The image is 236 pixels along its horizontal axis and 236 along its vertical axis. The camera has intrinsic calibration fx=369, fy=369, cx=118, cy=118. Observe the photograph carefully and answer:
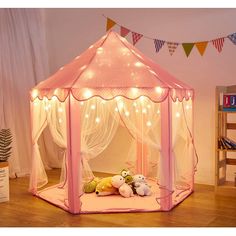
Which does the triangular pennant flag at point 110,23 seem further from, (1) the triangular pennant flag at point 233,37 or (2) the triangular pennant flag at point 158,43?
(1) the triangular pennant flag at point 233,37

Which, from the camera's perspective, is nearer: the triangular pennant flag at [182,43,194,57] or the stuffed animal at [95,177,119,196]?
the stuffed animal at [95,177,119,196]

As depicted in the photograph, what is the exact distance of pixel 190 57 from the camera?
4484 millimetres

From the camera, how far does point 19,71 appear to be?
16.4ft

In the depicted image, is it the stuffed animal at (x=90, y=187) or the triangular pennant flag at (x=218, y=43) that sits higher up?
the triangular pennant flag at (x=218, y=43)

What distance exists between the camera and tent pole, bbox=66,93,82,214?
338 cm

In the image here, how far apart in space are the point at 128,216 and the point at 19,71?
106 inches

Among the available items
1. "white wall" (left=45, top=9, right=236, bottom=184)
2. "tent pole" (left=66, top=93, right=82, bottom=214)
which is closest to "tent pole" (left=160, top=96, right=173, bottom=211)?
"tent pole" (left=66, top=93, right=82, bottom=214)

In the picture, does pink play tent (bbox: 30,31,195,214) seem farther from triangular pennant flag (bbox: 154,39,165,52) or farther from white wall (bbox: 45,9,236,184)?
triangular pennant flag (bbox: 154,39,165,52)

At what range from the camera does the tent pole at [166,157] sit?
11.3ft

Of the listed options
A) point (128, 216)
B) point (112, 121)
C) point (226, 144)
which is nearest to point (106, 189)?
point (128, 216)

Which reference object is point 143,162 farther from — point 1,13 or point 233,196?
point 1,13

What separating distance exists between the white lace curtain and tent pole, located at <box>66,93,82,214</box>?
1.70 meters

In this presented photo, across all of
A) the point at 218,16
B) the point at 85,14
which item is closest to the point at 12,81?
the point at 85,14

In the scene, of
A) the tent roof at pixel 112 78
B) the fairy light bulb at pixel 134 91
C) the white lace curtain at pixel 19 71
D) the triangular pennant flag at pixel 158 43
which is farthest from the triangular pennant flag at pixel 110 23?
the fairy light bulb at pixel 134 91
